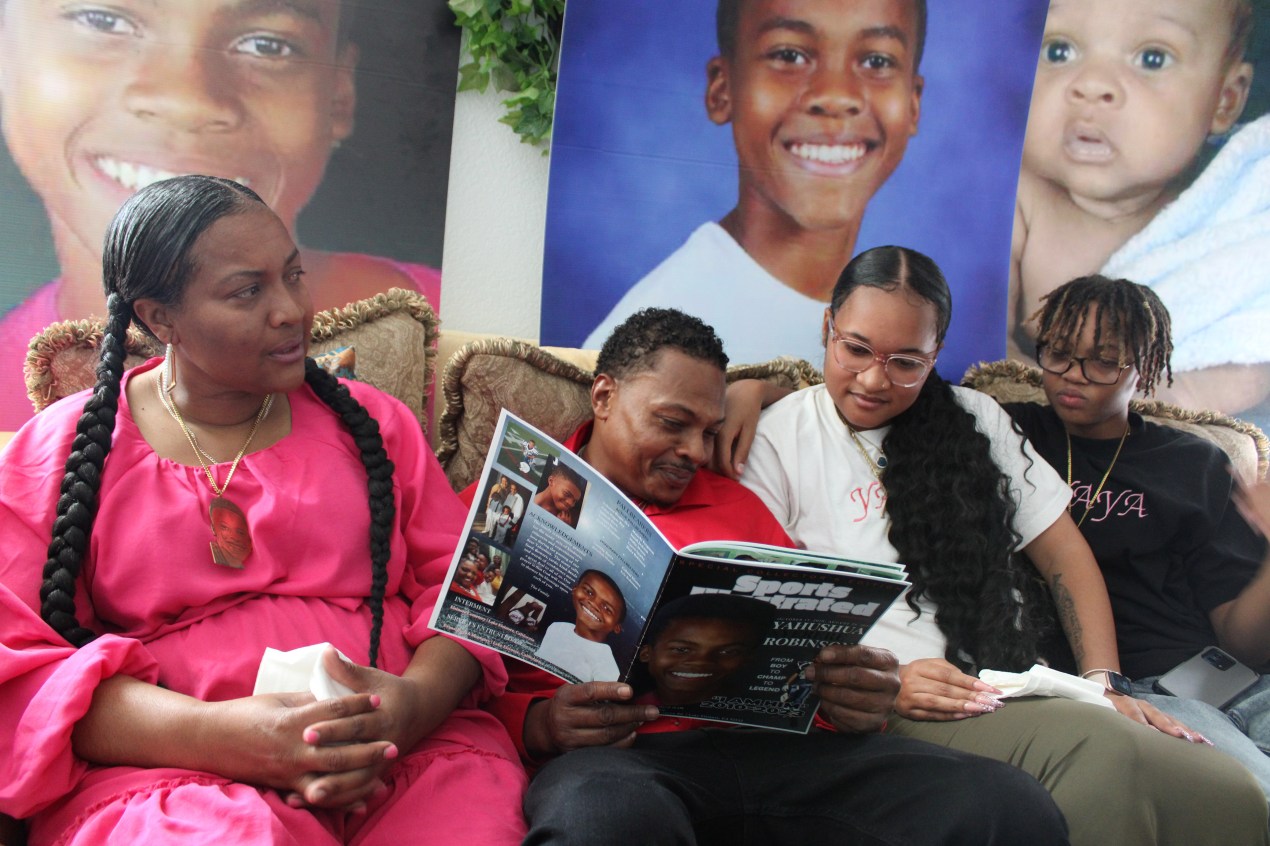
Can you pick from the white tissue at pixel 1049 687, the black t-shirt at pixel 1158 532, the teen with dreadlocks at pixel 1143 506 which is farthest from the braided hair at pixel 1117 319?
the white tissue at pixel 1049 687

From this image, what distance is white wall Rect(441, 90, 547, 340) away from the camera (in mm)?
2574

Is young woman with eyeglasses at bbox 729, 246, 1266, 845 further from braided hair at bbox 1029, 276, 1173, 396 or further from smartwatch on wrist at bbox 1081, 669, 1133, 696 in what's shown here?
braided hair at bbox 1029, 276, 1173, 396

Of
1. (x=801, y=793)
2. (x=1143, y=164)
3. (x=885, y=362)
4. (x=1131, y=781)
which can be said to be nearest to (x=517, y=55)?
(x=885, y=362)

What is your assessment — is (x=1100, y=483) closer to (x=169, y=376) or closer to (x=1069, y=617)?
(x=1069, y=617)

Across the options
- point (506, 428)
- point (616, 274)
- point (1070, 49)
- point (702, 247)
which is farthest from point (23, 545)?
point (1070, 49)

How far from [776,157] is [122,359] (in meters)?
1.78

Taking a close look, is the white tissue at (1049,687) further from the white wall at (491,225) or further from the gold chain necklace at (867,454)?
the white wall at (491,225)

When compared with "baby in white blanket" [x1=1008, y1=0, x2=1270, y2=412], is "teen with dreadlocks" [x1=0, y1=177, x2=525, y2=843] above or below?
below

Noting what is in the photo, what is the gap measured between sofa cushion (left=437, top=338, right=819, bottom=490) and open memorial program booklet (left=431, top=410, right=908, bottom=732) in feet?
2.16

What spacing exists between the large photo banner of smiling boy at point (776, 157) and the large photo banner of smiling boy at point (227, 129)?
1.17 feet

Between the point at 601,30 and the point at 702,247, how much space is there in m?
0.60

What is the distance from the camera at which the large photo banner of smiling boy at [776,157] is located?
2.60 m

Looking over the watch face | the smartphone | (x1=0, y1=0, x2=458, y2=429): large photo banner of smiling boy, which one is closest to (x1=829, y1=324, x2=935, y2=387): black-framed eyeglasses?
the watch face

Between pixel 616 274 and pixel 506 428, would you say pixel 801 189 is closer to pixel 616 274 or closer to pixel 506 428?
pixel 616 274
